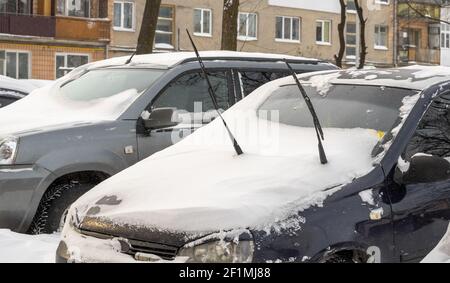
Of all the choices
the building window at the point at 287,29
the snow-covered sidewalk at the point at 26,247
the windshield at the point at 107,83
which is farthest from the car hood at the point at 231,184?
the building window at the point at 287,29

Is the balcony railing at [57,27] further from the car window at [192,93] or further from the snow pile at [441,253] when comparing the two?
the snow pile at [441,253]

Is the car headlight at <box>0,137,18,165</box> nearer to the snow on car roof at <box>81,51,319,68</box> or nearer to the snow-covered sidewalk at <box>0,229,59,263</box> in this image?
the snow-covered sidewalk at <box>0,229,59,263</box>

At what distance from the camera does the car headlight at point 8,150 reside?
581 centimetres

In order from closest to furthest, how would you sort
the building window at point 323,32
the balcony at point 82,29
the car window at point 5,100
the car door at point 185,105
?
the car door at point 185,105 < the car window at point 5,100 < the balcony at point 82,29 < the building window at point 323,32

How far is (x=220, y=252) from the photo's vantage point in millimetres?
3344

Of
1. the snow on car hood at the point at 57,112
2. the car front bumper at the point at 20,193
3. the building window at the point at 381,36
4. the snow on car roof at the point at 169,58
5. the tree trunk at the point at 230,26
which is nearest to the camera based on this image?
the car front bumper at the point at 20,193

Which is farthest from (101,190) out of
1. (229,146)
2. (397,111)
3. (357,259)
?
(397,111)

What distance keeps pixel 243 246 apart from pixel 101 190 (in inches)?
44.2

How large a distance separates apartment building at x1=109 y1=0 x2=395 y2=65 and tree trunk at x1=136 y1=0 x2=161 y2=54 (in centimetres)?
1875

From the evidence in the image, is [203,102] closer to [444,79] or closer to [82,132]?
[82,132]

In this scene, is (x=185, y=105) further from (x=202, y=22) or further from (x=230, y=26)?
(x=202, y=22)

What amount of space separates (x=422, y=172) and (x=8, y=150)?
3448 mm

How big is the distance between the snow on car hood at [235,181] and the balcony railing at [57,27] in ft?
92.8

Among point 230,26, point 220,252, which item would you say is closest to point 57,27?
point 230,26
